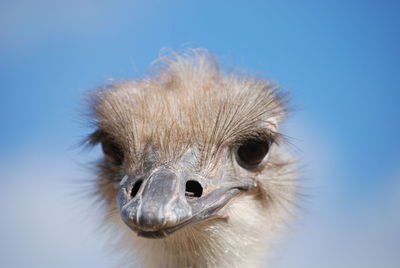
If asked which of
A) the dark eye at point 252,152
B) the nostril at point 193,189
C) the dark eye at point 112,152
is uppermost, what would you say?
the dark eye at point 252,152

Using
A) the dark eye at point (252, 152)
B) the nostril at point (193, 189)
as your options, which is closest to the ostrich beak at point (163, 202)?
the nostril at point (193, 189)

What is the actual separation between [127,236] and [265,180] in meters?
0.89

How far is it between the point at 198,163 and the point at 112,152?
70 centimetres

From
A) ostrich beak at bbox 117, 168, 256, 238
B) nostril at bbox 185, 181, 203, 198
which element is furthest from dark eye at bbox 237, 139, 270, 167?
nostril at bbox 185, 181, 203, 198

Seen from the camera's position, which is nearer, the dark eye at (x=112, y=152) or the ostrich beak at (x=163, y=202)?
the ostrich beak at (x=163, y=202)

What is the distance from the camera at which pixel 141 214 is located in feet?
7.76

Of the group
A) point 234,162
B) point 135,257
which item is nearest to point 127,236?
point 135,257

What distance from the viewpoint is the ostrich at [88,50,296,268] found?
9.20 ft

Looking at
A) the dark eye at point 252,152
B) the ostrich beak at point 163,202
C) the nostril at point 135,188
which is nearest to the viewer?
the ostrich beak at point 163,202

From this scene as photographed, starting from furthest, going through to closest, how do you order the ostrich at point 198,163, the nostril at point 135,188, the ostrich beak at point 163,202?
the ostrich at point 198,163 → the nostril at point 135,188 → the ostrich beak at point 163,202

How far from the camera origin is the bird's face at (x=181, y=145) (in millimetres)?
2523

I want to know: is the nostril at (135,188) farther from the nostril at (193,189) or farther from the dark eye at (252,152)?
the dark eye at (252,152)

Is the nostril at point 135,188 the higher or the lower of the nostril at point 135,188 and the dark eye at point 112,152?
the lower

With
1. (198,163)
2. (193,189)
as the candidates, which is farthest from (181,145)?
(193,189)
